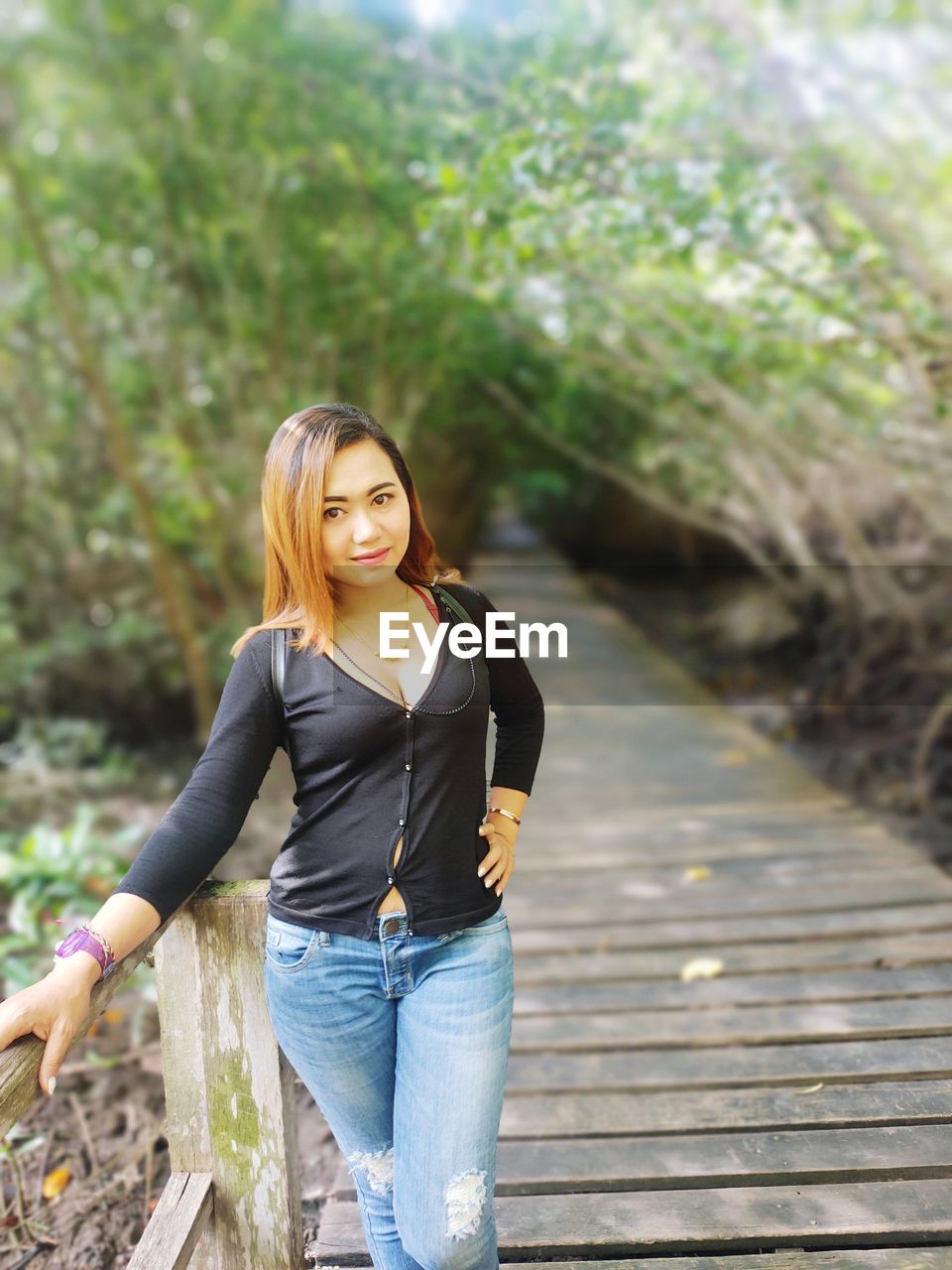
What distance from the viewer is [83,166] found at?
272 inches

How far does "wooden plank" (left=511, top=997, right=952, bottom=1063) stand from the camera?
2742 mm

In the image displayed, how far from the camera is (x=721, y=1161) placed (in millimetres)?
2242

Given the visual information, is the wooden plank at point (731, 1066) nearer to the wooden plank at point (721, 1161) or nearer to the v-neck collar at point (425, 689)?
the wooden plank at point (721, 1161)

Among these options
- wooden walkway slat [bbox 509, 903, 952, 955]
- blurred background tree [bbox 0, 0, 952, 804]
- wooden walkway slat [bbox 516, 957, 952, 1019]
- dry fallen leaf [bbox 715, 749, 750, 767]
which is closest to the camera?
wooden walkway slat [bbox 516, 957, 952, 1019]

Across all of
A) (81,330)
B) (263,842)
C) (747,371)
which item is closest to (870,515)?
(747,371)

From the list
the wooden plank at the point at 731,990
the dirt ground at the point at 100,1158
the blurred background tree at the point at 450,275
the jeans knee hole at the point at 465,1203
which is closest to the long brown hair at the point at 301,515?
the jeans knee hole at the point at 465,1203

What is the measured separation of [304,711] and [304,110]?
20.0 feet

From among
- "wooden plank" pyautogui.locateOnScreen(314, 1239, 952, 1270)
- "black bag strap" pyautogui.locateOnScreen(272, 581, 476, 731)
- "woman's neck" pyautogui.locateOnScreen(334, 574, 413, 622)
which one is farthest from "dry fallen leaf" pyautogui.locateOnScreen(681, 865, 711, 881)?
"black bag strap" pyautogui.locateOnScreen(272, 581, 476, 731)

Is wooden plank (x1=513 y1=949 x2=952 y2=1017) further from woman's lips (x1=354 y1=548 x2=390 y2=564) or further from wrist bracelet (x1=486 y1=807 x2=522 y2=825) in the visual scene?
woman's lips (x1=354 y1=548 x2=390 y2=564)

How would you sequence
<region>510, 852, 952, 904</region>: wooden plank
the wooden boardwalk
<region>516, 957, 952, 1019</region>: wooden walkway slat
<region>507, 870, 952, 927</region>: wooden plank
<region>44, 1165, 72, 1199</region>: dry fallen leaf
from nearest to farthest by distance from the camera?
1. the wooden boardwalk
2. <region>44, 1165, 72, 1199</region>: dry fallen leaf
3. <region>516, 957, 952, 1019</region>: wooden walkway slat
4. <region>507, 870, 952, 927</region>: wooden plank
5. <region>510, 852, 952, 904</region>: wooden plank

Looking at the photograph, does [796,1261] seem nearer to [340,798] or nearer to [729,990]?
[729,990]

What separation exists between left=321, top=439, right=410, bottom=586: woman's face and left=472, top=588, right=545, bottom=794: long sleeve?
0.26m

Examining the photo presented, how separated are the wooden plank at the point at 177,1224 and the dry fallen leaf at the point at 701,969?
5.97ft

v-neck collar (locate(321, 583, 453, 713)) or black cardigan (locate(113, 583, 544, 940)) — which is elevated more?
v-neck collar (locate(321, 583, 453, 713))
